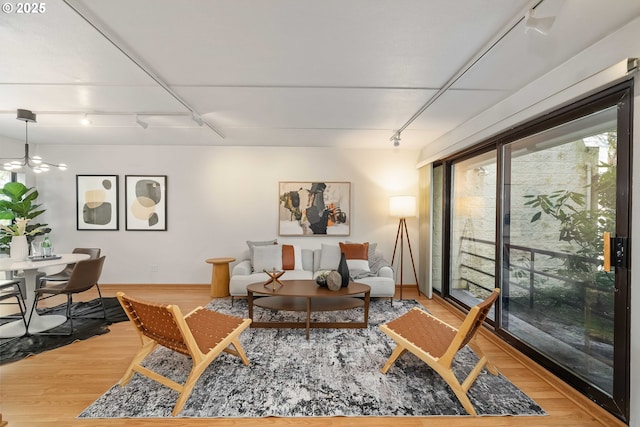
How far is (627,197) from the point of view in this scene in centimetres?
191

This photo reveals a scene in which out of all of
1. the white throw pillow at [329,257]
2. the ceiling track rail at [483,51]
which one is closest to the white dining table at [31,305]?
the white throw pillow at [329,257]

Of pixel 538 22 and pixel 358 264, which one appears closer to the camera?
pixel 538 22

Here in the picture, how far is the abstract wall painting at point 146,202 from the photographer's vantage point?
5.33m

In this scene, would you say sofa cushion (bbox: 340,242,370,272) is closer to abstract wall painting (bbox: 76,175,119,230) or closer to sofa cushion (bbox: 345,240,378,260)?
sofa cushion (bbox: 345,240,378,260)

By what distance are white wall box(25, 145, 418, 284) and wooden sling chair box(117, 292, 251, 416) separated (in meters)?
2.87

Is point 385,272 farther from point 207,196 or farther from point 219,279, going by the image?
point 207,196

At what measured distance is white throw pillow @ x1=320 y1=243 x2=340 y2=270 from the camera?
500 cm

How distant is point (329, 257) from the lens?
5023mm

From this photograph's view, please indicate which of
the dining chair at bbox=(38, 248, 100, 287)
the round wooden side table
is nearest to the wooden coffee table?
the round wooden side table

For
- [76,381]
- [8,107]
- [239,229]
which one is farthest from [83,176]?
[76,381]

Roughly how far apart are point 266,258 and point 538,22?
418cm

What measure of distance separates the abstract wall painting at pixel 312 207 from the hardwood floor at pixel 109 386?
9.28 ft

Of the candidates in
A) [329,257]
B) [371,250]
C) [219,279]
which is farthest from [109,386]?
[371,250]

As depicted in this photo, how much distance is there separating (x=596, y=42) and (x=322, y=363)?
3.24 m
